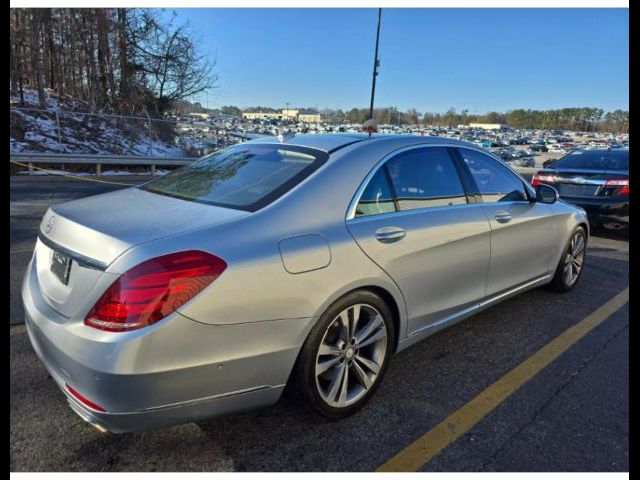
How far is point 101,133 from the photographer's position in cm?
1502

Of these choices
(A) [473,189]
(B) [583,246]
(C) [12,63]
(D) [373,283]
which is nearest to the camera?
(D) [373,283]

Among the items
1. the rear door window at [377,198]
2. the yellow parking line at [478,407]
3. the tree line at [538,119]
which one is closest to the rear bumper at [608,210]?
the yellow parking line at [478,407]

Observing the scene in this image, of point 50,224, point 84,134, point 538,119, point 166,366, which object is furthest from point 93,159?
point 538,119

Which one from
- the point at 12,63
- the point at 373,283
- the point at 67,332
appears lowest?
the point at 67,332

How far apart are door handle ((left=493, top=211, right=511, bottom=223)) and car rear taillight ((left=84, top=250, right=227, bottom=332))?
96.4 inches

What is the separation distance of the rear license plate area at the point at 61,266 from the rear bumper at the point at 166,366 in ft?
0.52

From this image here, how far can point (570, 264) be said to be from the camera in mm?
4586

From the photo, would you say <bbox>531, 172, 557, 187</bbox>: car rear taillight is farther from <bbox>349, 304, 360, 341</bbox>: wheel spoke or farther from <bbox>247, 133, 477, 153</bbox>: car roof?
<bbox>349, 304, 360, 341</bbox>: wheel spoke

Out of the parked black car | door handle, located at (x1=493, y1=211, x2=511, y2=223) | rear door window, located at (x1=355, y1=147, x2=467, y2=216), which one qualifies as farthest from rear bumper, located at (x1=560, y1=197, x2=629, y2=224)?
rear door window, located at (x1=355, y1=147, x2=467, y2=216)

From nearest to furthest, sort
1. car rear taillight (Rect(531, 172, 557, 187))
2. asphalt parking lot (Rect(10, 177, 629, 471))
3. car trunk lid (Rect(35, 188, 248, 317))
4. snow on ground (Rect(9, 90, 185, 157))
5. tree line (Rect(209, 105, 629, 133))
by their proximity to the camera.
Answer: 1. car trunk lid (Rect(35, 188, 248, 317))
2. asphalt parking lot (Rect(10, 177, 629, 471))
3. car rear taillight (Rect(531, 172, 557, 187))
4. snow on ground (Rect(9, 90, 185, 157))
5. tree line (Rect(209, 105, 629, 133))

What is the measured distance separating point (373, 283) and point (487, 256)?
128 centimetres

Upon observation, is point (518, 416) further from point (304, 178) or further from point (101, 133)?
point (101, 133)

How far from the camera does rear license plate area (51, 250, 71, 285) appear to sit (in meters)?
2.06
